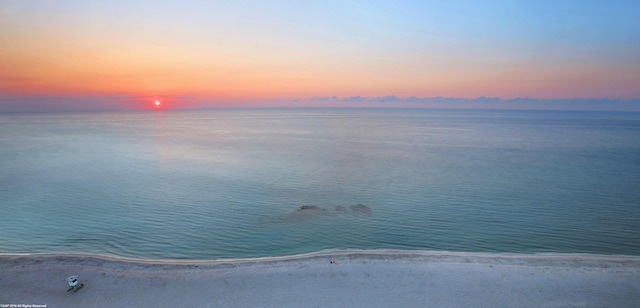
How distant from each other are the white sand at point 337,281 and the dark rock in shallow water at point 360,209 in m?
12.8

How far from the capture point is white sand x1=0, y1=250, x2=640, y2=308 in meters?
18.8

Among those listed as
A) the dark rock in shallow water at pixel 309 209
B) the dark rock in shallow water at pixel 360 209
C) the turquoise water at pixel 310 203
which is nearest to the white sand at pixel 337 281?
the turquoise water at pixel 310 203

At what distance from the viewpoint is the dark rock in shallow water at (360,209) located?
37081 millimetres

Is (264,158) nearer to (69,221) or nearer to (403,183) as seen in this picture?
(403,183)

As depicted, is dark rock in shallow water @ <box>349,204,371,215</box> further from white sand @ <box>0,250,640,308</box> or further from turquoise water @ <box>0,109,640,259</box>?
white sand @ <box>0,250,640,308</box>

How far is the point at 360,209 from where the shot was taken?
37.8m

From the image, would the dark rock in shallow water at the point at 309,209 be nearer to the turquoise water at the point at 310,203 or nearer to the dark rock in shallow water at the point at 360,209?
the turquoise water at the point at 310,203

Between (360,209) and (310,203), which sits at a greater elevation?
(310,203)

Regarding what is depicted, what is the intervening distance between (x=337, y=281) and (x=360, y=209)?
57.8 feet

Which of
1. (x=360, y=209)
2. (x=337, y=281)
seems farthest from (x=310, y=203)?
(x=337, y=281)

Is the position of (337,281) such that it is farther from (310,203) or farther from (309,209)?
(310,203)

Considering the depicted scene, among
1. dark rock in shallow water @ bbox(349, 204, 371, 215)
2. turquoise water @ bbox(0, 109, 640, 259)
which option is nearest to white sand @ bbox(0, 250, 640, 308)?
turquoise water @ bbox(0, 109, 640, 259)

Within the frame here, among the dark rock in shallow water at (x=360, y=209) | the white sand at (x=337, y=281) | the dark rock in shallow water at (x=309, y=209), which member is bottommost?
the dark rock in shallow water at (x=360, y=209)

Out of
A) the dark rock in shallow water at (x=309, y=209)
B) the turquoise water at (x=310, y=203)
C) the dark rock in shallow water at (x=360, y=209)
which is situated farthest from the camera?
the dark rock in shallow water at (x=360, y=209)
